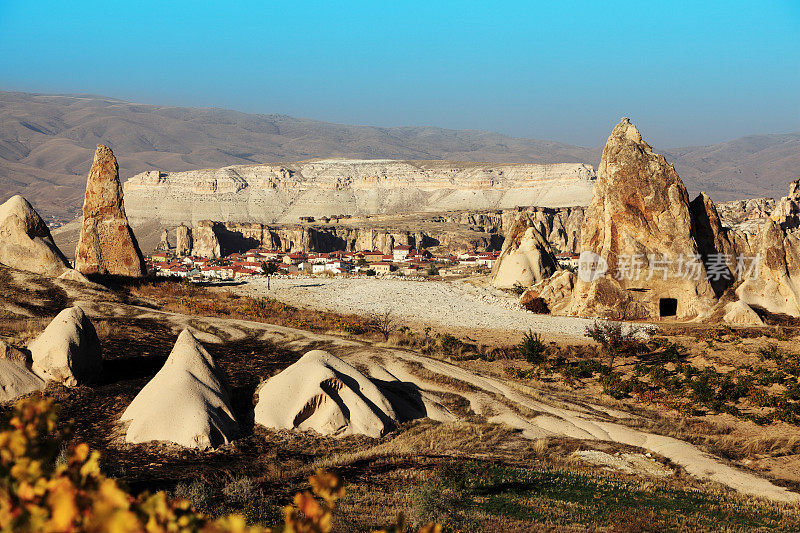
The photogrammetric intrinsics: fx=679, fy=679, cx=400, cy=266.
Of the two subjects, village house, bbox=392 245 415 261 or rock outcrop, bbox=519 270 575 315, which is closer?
rock outcrop, bbox=519 270 575 315

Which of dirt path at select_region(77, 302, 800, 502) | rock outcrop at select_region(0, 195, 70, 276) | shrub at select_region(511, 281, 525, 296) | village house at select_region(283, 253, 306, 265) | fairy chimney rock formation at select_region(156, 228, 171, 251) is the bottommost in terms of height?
fairy chimney rock formation at select_region(156, 228, 171, 251)

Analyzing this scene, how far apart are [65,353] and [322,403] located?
712cm

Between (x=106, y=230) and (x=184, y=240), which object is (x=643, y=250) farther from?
(x=184, y=240)

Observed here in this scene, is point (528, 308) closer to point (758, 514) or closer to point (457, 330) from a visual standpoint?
point (457, 330)

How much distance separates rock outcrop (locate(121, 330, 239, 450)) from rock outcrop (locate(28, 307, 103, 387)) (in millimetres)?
2819

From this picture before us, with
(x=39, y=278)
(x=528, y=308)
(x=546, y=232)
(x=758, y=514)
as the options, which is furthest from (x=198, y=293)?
(x=546, y=232)

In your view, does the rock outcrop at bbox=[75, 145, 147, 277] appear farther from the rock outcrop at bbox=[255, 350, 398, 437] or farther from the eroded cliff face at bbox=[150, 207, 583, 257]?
the eroded cliff face at bbox=[150, 207, 583, 257]

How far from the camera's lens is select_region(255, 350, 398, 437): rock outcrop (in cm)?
1653

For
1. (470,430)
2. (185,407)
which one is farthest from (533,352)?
(185,407)

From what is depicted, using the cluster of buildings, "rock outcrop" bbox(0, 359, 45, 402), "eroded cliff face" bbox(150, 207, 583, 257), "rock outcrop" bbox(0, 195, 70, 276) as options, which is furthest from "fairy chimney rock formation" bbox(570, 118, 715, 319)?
"eroded cliff face" bbox(150, 207, 583, 257)

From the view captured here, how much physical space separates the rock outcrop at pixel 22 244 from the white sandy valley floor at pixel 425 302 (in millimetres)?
12392

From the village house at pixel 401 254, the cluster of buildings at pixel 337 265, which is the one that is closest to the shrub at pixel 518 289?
the cluster of buildings at pixel 337 265

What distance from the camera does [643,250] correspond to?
3697 centimetres

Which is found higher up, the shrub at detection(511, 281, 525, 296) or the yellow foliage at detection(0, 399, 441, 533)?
the yellow foliage at detection(0, 399, 441, 533)
